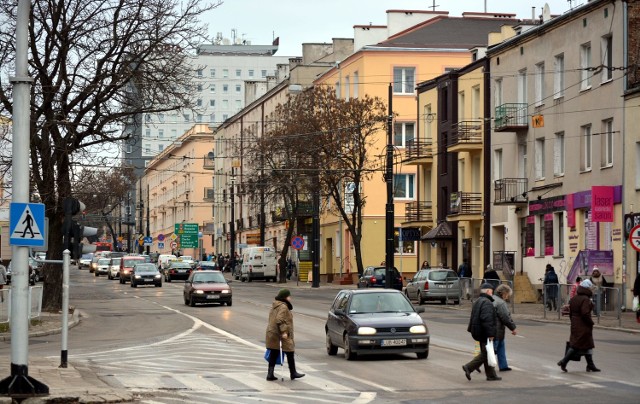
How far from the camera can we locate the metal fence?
33222 millimetres

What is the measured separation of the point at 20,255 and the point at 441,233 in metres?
47.1

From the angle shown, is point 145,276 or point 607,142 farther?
point 145,276

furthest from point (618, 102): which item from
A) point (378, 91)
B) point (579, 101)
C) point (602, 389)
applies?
point (378, 91)

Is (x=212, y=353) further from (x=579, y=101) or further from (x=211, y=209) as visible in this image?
(x=211, y=209)

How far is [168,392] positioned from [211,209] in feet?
395

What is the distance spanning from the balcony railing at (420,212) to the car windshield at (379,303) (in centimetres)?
4226

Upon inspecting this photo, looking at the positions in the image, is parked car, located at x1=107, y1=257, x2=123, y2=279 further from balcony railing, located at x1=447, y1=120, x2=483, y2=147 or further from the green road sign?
balcony railing, located at x1=447, y1=120, x2=483, y2=147

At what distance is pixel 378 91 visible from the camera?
257 feet

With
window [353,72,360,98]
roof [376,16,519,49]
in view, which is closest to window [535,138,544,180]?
roof [376,16,519,49]

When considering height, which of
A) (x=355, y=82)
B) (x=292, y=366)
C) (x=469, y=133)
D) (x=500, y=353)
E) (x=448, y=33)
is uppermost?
(x=448, y=33)

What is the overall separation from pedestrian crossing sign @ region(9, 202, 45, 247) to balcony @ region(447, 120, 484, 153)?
43.3m

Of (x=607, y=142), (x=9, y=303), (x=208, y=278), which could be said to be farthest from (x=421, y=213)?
(x=9, y=303)

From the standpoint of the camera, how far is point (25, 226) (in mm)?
16797

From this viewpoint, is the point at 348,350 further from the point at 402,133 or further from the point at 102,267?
the point at 102,267
